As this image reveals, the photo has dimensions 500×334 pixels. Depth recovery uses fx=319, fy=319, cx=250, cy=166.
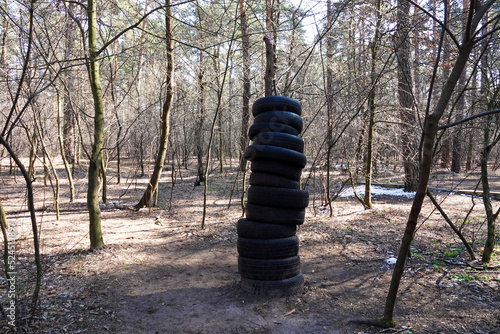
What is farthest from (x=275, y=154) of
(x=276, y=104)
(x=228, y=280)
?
(x=228, y=280)

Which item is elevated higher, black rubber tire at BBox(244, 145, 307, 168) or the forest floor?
black rubber tire at BBox(244, 145, 307, 168)

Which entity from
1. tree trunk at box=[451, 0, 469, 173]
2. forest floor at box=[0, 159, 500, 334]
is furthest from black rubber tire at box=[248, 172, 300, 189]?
tree trunk at box=[451, 0, 469, 173]

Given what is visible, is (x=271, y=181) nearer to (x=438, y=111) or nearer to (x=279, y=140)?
(x=279, y=140)

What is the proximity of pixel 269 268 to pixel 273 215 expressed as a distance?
Result: 0.63m

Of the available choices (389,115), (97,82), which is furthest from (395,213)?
(97,82)

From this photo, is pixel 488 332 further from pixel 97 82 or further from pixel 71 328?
pixel 97 82

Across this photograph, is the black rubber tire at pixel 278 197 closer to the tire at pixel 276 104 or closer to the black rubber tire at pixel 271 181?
the black rubber tire at pixel 271 181

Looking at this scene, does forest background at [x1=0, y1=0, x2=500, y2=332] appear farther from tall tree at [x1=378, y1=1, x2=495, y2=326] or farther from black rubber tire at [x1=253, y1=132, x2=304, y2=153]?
black rubber tire at [x1=253, y1=132, x2=304, y2=153]

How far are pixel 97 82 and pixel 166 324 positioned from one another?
13.1 feet

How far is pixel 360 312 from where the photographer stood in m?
3.52

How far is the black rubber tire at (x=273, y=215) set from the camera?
381cm

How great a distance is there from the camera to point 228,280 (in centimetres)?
448

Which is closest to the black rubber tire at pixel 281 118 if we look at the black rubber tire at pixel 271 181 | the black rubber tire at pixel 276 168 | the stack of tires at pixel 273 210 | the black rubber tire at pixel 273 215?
the stack of tires at pixel 273 210

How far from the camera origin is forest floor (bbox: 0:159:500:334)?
328 centimetres
